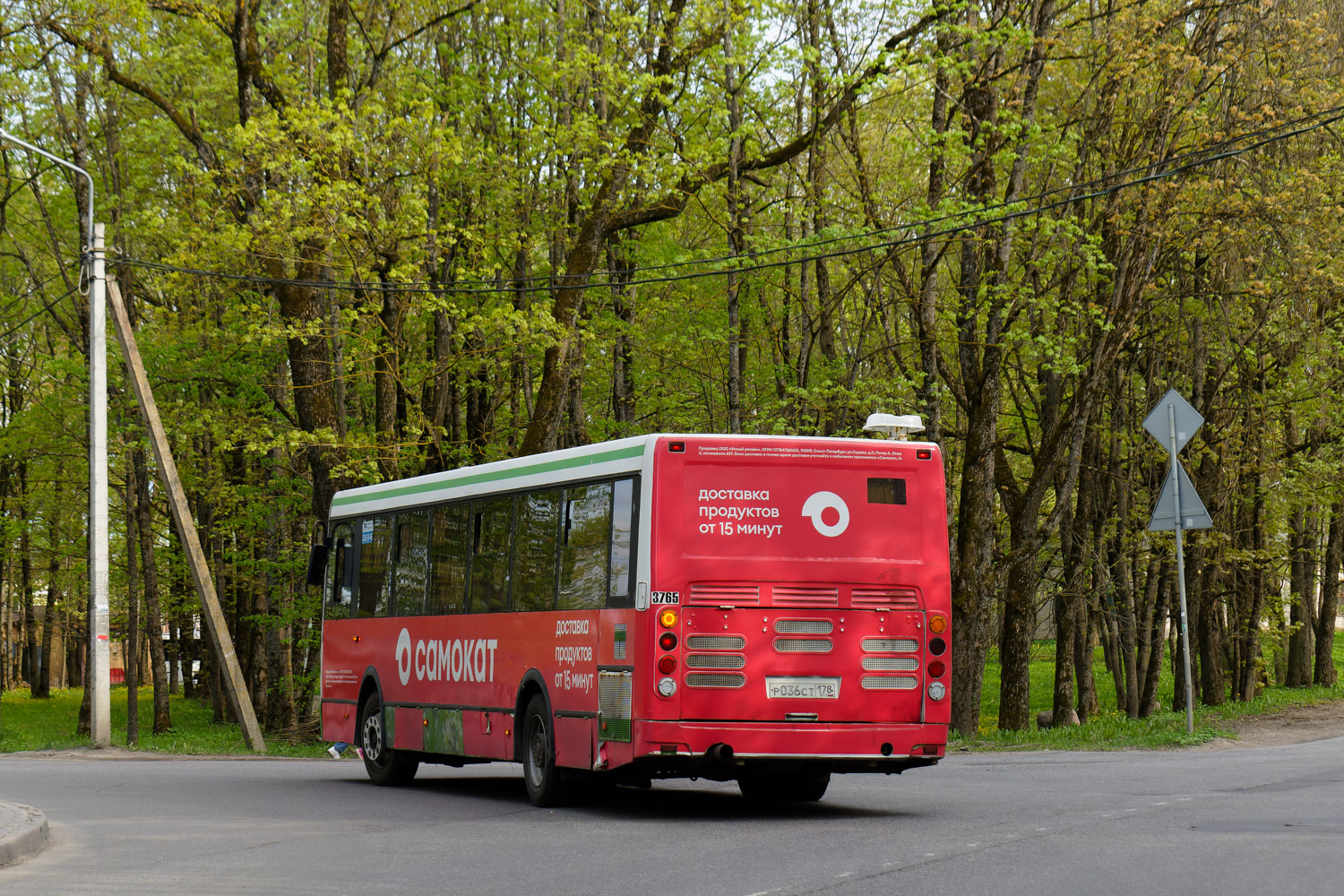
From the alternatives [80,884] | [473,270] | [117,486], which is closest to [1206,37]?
[473,270]

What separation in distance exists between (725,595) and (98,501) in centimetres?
1546

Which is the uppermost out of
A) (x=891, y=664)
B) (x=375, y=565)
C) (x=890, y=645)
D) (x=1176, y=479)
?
(x=1176, y=479)

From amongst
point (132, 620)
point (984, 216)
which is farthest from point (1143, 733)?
point (132, 620)

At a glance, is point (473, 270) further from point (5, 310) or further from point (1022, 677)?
point (5, 310)

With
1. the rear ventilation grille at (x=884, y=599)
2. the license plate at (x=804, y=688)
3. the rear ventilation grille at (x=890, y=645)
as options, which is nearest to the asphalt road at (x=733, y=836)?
the license plate at (x=804, y=688)

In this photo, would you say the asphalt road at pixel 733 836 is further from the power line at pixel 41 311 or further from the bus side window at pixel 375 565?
the power line at pixel 41 311

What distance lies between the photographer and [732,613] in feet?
41.3

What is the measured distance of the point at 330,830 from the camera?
12.0m

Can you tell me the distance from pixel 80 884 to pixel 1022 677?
64.5 ft

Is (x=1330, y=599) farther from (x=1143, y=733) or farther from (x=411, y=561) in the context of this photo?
(x=411, y=561)

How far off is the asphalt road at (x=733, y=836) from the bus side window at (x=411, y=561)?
1.93m

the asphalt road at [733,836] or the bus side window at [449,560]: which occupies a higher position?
the bus side window at [449,560]

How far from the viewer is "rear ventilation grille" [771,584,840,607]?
12.7 metres

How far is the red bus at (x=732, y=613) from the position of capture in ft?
40.9
